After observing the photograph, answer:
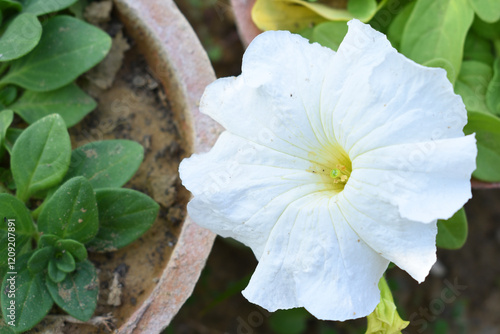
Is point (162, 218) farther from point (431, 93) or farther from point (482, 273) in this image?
point (482, 273)

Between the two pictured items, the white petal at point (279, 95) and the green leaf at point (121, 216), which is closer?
the white petal at point (279, 95)

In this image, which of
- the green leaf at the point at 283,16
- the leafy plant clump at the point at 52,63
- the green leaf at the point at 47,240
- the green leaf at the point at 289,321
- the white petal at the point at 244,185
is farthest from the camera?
the green leaf at the point at 289,321

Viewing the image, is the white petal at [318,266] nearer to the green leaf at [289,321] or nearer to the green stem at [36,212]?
the green stem at [36,212]

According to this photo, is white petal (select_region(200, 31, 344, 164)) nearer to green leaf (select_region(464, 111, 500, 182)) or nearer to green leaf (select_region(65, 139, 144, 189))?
green leaf (select_region(65, 139, 144, 189))

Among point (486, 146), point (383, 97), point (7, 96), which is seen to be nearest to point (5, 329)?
point (7, 96)

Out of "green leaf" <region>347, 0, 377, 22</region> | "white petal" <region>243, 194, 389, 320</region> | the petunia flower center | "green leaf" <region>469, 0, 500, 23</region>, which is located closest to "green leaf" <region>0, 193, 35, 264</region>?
"white petal" <region>243, 194, 389, 320</region>

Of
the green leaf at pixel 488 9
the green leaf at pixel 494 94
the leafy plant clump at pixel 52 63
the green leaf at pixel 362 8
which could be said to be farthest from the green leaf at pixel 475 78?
the leafy plant clump at pixel 52 63

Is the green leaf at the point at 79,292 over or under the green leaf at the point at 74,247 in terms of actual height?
under

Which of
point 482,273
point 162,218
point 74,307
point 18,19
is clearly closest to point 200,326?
point 162,218
